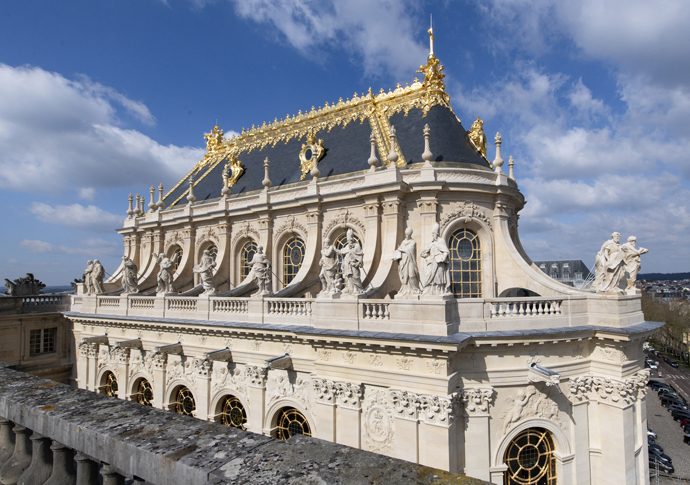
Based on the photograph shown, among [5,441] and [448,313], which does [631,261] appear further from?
[5,441]

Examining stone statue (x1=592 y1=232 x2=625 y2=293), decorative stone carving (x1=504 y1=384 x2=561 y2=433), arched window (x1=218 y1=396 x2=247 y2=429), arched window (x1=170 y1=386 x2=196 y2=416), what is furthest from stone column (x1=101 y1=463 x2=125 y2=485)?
arched window (x1=170 y1=386 x2=196 y2=416)

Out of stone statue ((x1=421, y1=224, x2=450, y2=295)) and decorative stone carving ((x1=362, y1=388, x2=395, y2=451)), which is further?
decorative stone carving ((x1=362, y1=388, x2=395, y2=451))

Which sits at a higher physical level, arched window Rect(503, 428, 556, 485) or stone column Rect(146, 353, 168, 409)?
stone column Rect(146, 353, 168, 409)

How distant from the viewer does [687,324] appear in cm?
7162

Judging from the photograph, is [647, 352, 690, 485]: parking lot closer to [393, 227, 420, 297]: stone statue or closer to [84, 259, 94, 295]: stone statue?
[393, 227, 420, 297]: stone statue

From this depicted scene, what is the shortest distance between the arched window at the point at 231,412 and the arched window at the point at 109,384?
29.4 ft

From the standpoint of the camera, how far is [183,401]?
786 inches

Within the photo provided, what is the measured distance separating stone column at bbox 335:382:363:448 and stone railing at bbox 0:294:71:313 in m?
20.9

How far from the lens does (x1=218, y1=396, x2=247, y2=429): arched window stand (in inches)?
705

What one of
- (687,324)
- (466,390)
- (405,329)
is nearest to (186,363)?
(405,329)

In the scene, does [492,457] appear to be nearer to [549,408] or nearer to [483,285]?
[549,408]

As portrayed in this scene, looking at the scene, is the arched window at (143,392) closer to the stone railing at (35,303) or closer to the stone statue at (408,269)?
the stone railing at (35,303)

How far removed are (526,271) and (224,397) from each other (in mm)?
13785

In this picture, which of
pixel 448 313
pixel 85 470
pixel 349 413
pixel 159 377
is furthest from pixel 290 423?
pixel 85 470
